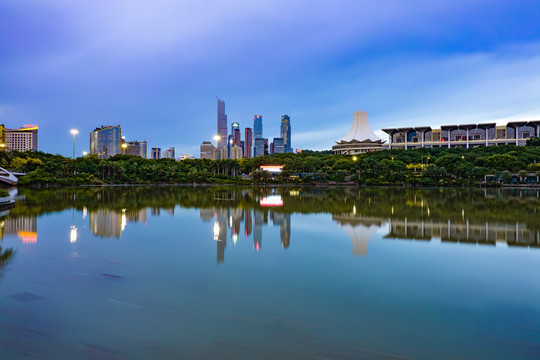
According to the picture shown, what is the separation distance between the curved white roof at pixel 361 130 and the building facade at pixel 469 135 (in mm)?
9095

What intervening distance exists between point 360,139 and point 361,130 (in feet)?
12.1

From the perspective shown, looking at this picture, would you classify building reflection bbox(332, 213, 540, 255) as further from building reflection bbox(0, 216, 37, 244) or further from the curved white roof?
the curved white roof

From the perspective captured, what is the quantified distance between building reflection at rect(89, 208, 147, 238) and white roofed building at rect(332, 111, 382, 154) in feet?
332

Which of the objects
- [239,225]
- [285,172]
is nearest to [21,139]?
[285,172]

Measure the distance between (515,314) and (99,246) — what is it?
942cm

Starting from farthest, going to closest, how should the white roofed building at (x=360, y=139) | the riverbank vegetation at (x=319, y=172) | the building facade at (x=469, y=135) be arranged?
the white roofed building at (x=360, y=139)
the building facade at (x=469, y=135)
the riverbank vegetation at (x=319, y=172)

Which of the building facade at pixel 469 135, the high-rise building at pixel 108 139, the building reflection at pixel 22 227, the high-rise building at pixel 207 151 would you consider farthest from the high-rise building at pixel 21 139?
the building reflection at pixel 22 227

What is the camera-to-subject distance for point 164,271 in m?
6.94

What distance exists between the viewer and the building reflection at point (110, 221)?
1111cm

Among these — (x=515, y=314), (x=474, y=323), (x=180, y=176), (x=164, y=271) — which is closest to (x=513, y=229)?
(x=515, y=314)

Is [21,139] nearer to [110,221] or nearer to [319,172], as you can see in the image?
[319,172]

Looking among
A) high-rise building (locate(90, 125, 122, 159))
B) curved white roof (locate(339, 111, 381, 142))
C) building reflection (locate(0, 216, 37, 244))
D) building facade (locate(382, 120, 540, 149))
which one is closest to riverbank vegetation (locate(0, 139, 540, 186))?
building facade (locate(382, 120, 540, 149))

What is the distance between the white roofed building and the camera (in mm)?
111375

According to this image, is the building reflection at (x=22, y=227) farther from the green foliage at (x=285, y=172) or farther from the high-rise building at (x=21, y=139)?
the high-rise building at (x=21, y=139)
